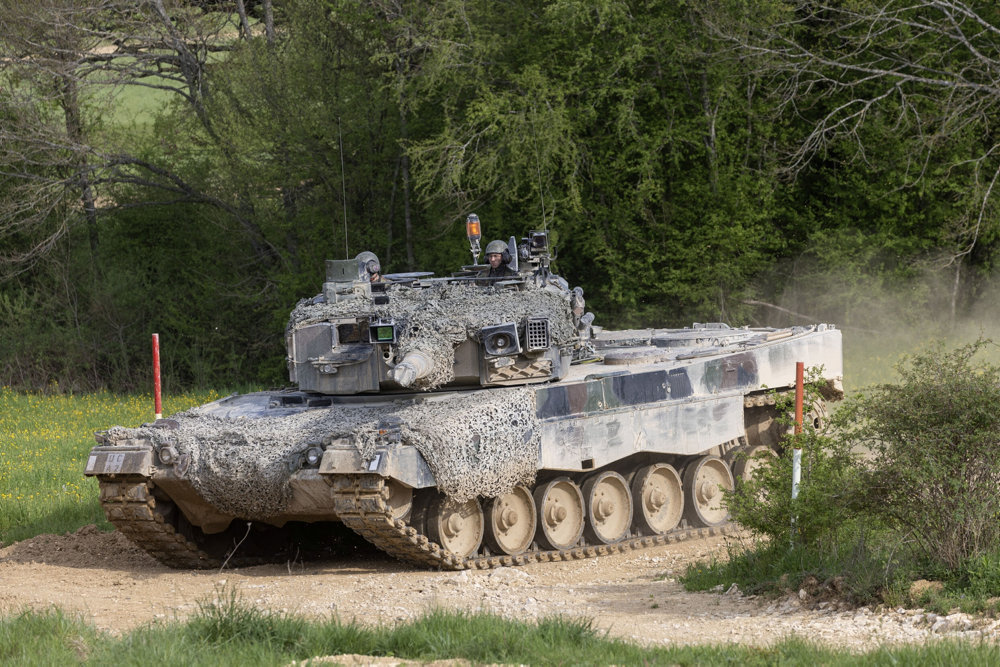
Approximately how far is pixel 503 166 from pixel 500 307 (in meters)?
9.83

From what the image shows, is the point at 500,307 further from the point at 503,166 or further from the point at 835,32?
the point at 835,32

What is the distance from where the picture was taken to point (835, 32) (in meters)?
22.5

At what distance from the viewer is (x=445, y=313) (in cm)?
1167

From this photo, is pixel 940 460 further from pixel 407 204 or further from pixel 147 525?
pixel 407 204

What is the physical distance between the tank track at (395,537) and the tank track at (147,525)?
1692 mm

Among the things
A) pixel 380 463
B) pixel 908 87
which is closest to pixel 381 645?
pixel 380 463

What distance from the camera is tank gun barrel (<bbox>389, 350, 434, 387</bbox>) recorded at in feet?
35.4

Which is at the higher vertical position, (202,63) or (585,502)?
(202,63)

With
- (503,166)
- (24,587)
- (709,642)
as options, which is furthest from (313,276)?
(709,642)

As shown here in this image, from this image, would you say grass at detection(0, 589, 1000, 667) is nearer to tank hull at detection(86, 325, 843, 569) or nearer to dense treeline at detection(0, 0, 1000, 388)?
tank hull at detection(86, 325, 843, 569)

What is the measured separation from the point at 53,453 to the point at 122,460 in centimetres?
598

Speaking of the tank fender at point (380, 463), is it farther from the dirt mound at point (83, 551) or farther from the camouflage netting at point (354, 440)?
the dirt mound at point (83, 551)

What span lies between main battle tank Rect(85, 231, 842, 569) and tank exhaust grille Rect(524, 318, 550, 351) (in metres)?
0.01

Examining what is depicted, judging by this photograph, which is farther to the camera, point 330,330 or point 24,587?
point 330,330
